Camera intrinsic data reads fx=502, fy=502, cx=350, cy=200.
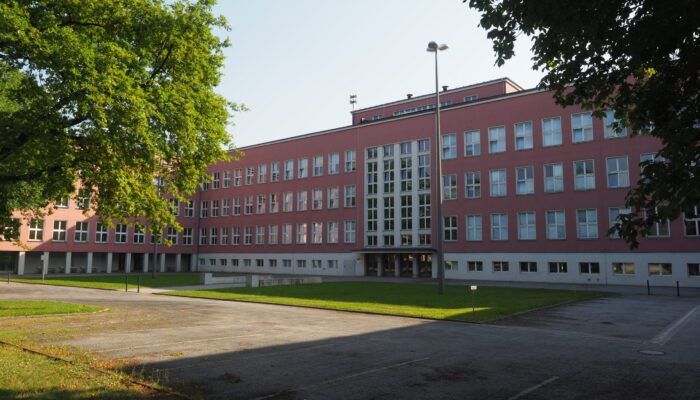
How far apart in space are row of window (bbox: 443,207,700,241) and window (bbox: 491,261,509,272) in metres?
2.02

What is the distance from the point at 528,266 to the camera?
138ft

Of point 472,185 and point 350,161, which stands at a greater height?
point 350,161

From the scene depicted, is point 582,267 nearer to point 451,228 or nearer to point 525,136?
point 451,228

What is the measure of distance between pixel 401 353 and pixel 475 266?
35788 mm

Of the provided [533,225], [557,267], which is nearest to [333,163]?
[533,225]

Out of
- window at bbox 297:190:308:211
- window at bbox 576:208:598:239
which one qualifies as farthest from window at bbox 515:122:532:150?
window at bbox 297:190:308:211

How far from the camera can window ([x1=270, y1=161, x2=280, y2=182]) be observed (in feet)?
204

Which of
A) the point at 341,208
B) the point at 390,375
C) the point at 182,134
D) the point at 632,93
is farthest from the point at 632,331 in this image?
the point at 341,208

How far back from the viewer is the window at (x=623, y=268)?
122 feet

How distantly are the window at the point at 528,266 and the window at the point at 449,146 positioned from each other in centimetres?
1167

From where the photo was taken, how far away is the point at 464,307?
19.5 meters

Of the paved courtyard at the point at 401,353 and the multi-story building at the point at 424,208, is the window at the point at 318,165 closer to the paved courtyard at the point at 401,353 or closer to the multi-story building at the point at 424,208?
the multi-story building at the point at 424,208

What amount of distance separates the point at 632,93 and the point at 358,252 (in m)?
43.1

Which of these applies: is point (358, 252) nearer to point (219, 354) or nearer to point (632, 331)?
point (632, 331)
